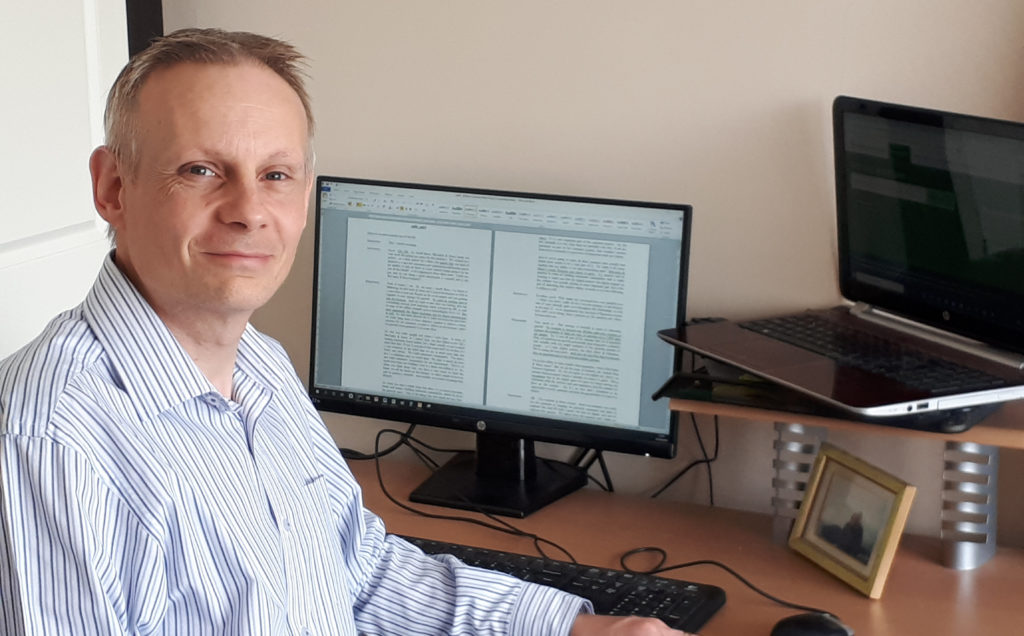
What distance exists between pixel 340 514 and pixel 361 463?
1.88 ft

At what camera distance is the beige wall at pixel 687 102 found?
1654mm

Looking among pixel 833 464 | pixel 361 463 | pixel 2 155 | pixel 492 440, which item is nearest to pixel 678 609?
pixel 833 464

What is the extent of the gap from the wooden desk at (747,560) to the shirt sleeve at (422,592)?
0.23 metres

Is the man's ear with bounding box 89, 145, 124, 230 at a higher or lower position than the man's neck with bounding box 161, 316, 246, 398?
higher

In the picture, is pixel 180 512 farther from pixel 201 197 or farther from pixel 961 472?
pixel 961 472

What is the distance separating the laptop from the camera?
143 centimetres

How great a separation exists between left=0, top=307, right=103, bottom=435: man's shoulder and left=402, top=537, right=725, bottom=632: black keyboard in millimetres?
624

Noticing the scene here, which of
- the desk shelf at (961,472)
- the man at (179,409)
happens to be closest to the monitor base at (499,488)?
the desk shelf at (961,472)

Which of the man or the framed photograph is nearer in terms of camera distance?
the man

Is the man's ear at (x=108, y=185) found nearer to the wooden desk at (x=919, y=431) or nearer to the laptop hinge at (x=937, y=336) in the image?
the wooden desk at (x=919, y=431)

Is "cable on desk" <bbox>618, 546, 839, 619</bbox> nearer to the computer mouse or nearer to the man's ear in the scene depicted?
the computer mouse

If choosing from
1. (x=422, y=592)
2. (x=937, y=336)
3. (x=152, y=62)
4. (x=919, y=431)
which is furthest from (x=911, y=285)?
(x=152, y=62)

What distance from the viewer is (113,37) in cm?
178

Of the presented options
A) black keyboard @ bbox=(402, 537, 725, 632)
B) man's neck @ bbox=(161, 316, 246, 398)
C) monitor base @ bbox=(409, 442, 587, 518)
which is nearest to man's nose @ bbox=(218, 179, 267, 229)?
Answer: man's neck @ bbox=(161, 316, 246, 398)
